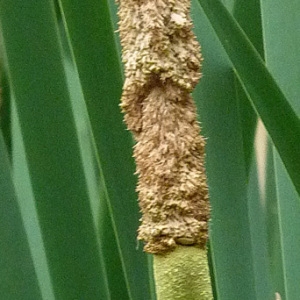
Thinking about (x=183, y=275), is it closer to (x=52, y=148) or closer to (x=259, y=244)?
(x=52, y=148)

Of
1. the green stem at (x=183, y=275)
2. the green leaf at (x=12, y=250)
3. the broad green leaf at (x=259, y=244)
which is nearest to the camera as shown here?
the green stem at (x=183, y=275)

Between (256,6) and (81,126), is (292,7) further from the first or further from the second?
(81,126)

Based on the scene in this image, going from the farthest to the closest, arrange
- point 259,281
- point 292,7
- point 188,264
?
point 259,281 → point 292,7 → point 188,264

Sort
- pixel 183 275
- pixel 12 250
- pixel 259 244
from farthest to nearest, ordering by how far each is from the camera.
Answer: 1. pixel 259 244
2. pixel 12 250
3. pixel 183 275

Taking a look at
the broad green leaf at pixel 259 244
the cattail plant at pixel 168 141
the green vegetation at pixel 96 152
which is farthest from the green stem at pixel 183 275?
the broad green leaf at pixel 259 244

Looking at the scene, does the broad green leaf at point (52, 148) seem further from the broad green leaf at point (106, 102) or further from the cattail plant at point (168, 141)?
the cattail plant at point (168, 141)

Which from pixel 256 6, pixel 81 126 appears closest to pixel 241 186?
pixel 256 6

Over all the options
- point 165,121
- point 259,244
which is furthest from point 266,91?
point 259,244
